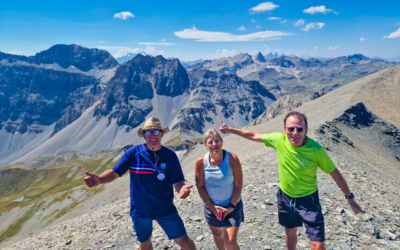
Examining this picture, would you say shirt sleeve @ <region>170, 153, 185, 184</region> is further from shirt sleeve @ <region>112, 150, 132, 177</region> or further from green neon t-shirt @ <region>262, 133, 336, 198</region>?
green neon t-shirt @ <region>262, 133, 336, 198</region>

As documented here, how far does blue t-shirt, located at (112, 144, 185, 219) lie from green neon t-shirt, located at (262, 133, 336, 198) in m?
3.04

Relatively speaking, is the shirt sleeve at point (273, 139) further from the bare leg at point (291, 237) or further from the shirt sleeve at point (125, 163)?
the shirt sleeve at point (125, 163)

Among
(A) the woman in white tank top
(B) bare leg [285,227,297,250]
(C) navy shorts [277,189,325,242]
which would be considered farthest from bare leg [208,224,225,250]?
(B) bare leg [285,227,297,250]

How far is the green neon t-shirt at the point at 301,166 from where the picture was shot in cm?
640

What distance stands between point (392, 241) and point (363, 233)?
859 mm

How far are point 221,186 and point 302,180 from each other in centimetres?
228

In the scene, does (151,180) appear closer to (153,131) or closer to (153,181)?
(153,181)

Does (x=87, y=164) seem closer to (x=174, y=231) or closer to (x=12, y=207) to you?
(x=12, y=207)

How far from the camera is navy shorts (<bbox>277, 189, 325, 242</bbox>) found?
6352mm

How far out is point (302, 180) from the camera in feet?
22.0

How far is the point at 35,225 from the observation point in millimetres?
85688

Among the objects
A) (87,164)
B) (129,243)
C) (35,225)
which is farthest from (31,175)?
(129,243)

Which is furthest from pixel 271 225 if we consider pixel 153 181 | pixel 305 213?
pixel 153 181

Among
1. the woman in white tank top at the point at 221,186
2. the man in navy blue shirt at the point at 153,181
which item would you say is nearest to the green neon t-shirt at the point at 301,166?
the woman in white tank top at the point at 221,186
